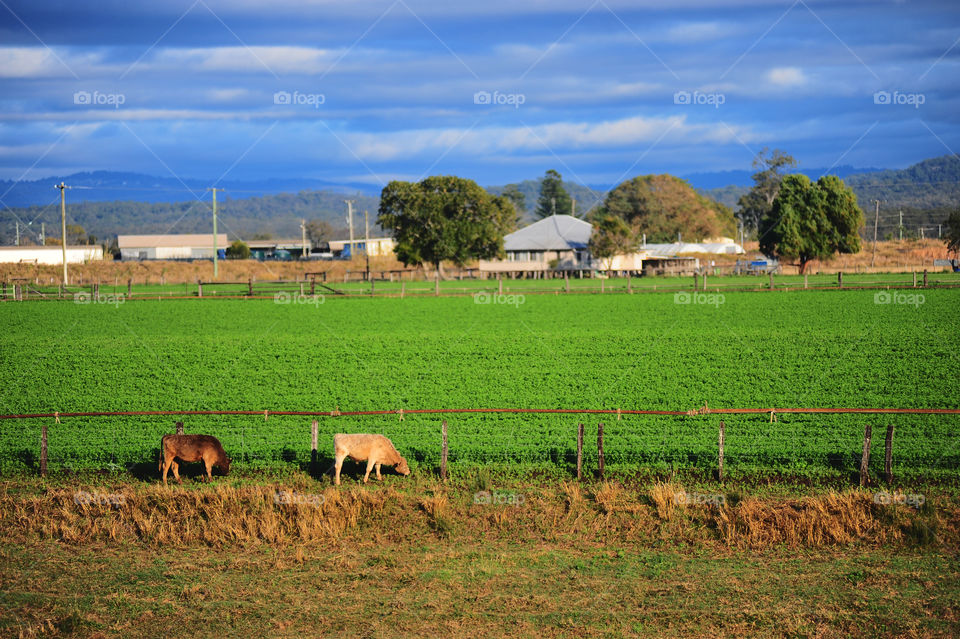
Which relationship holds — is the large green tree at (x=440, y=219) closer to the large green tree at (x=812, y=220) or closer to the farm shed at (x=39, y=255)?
the large green tree at (x=812, y=220)

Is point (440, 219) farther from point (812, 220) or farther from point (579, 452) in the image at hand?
point (579, 452)

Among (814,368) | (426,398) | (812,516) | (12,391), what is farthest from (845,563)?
(12,391)

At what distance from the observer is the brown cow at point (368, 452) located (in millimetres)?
16250

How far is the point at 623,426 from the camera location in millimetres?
19734

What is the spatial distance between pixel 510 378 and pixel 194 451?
1180cm

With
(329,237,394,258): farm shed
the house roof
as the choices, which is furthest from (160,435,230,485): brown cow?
(329,237,394,258): farm shed

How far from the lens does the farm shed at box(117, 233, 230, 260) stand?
15850 cm

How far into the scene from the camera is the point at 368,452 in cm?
1634

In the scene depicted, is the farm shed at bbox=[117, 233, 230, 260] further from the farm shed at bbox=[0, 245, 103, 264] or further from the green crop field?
the green crop field

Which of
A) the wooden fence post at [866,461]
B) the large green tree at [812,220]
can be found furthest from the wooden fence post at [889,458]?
the large green tree at [812,220]

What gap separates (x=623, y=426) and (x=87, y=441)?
1190 cm

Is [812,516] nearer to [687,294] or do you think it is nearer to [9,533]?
[9,533]

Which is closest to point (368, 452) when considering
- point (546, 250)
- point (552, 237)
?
point (546, 250)

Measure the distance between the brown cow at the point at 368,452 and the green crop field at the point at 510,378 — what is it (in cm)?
108
